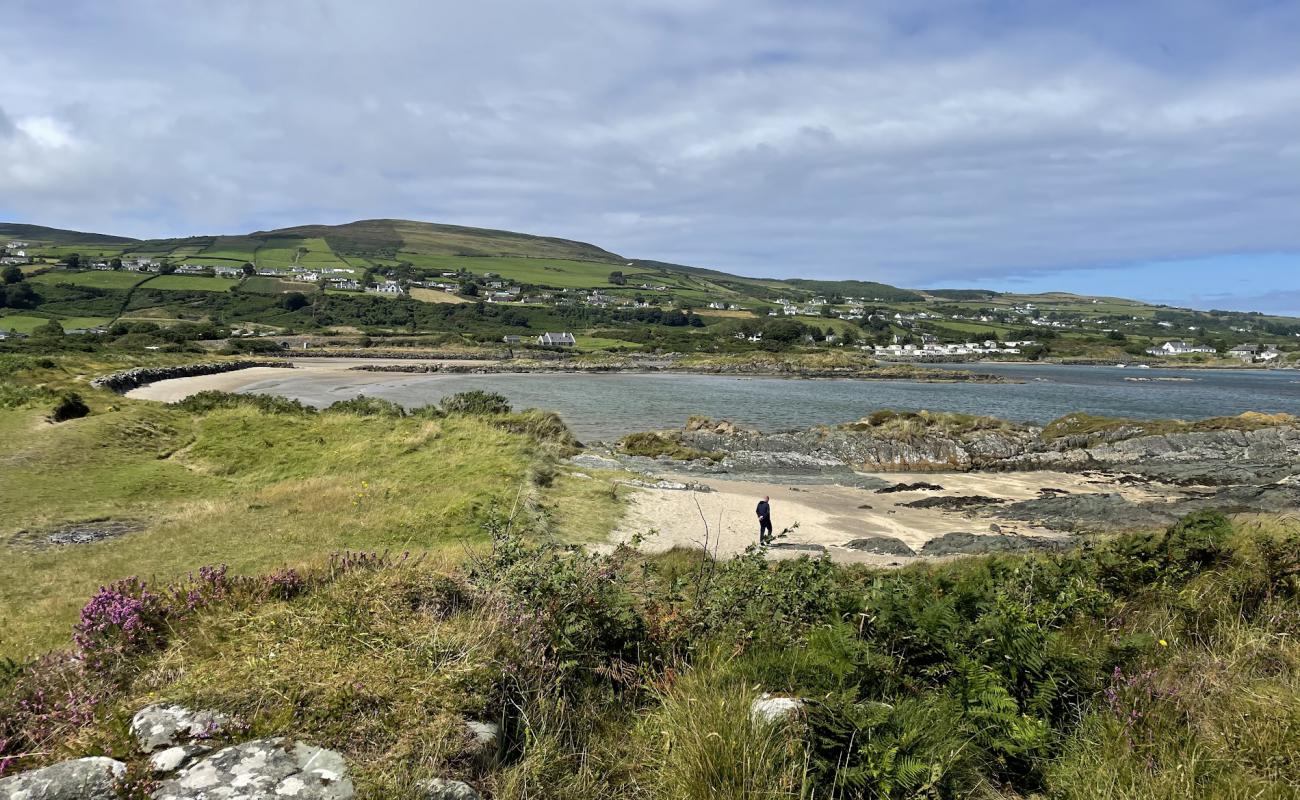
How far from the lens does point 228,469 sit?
61.0 ft

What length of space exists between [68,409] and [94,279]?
14004 centimetres

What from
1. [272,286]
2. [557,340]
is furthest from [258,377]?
[272,286]

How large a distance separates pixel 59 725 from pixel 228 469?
1765 centimetres

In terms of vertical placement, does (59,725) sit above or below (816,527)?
above

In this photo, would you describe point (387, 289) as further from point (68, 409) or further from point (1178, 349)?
point (1178, 349)

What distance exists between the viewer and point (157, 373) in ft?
184

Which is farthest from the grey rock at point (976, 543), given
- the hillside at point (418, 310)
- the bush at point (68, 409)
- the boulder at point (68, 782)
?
the hillside at point (418, 310)

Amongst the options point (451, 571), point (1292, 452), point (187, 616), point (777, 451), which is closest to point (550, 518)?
point (451, 571)

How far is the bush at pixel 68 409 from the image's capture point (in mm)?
21156

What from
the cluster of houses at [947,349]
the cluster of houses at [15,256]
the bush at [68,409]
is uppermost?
the cluster of houses at [15,256]

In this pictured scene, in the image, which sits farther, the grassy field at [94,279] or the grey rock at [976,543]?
the grassy field at [94,279]

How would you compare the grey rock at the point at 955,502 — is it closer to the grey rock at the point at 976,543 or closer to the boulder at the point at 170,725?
the grey rock at the point at 976,543

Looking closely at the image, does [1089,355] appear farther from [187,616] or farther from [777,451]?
[187,616]

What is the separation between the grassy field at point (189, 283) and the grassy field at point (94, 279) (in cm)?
325
